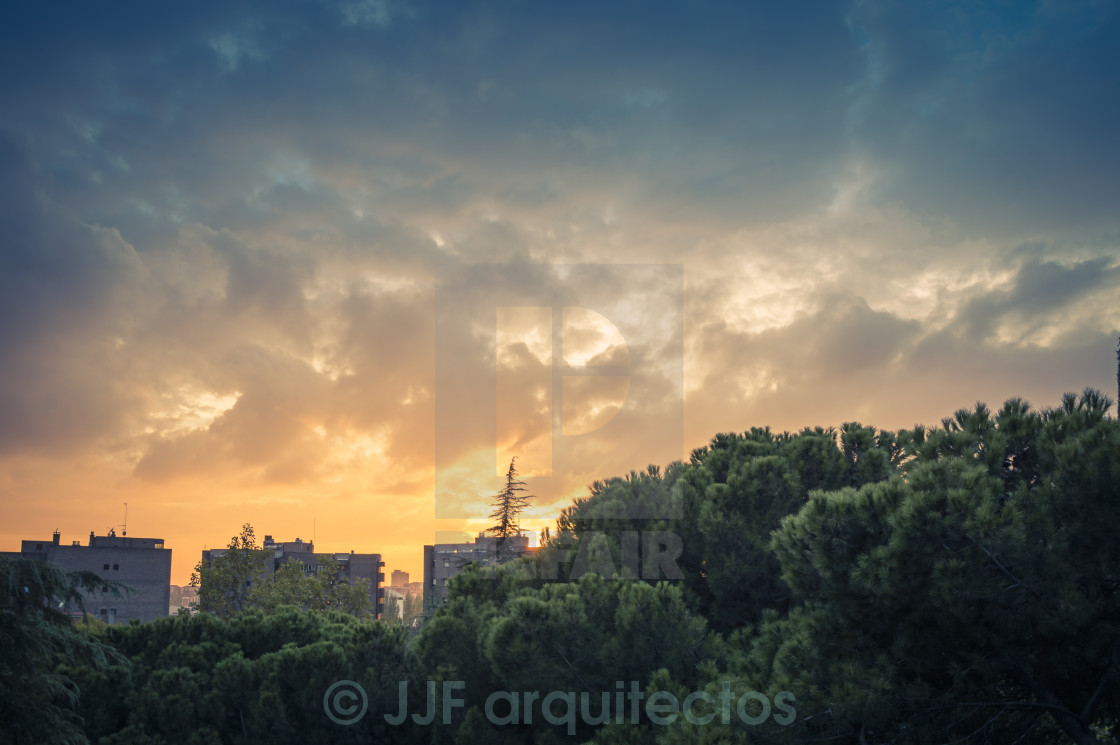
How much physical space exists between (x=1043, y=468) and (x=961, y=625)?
1603 mm

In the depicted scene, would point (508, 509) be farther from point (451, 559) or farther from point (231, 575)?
point (451, 559)

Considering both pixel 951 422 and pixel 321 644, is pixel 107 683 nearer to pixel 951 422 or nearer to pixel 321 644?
pixel 321 644

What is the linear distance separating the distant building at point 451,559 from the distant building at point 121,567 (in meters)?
23.5

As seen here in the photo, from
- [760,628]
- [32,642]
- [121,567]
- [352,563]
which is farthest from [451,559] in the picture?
[760,628]

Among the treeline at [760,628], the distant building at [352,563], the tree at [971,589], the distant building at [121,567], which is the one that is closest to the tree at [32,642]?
the treeline at [760,628]

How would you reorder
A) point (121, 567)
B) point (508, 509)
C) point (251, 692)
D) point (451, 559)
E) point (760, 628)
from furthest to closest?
point (451, 559) → point (121, 567) → point (508, 509) → point (251, 692) → point (760, 628)

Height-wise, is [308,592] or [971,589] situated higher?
[971,589]

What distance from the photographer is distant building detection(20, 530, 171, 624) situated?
63656 mm

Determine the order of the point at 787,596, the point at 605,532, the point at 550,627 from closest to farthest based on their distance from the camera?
the point at 550,627, the point at 787,596, the point at 605,532

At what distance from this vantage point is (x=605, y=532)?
11.9 metres

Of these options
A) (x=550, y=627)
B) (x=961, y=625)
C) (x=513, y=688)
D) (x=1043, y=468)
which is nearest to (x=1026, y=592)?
(x=961, y=625)

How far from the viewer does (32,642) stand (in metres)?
9.04

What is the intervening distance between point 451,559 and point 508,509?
70346 mm

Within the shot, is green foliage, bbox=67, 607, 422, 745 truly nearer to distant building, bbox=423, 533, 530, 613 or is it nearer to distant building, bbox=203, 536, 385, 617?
distant building, bbox=423, 533, 530, 613
